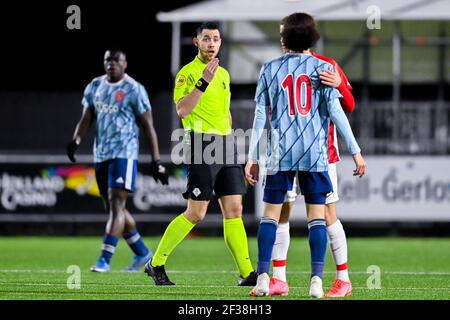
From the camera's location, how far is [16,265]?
13.3 m

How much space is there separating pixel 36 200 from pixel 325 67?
11.4m

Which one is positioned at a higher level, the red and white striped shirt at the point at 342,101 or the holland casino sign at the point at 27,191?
the red and white striped shirt at the point at 342,101

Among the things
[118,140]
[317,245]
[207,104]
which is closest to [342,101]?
[317,245]

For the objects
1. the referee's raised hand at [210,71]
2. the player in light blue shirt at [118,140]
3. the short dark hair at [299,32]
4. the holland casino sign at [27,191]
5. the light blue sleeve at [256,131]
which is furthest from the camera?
the holland casino sign at [27,191]

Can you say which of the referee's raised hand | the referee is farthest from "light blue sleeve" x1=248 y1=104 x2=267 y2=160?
the referee

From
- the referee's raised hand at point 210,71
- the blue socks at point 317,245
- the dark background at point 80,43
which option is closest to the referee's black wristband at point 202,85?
the referee's raised hand at point 210,71

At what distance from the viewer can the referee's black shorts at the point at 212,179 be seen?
1020cm

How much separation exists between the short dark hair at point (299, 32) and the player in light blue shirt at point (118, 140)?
12.3 ft

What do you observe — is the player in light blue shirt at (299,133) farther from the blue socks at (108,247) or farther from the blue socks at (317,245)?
the blue socks at (108,247)

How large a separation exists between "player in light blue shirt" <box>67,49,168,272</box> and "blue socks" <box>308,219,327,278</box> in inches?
148

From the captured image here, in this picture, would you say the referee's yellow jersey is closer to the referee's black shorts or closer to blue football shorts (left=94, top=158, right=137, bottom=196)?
the referee's black shorts

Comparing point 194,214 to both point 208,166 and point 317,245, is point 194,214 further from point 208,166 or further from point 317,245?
point 317,245
